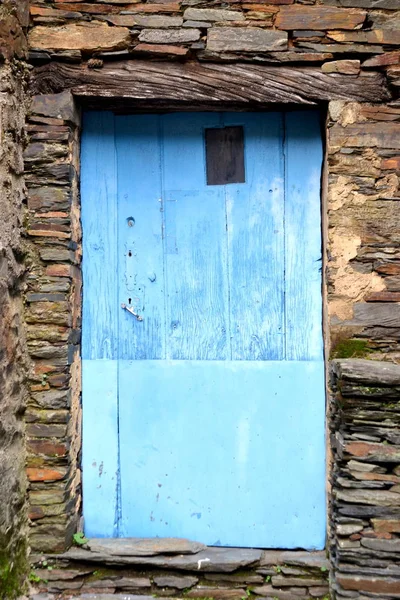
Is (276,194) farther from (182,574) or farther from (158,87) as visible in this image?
(182,574)

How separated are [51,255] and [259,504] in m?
1.50

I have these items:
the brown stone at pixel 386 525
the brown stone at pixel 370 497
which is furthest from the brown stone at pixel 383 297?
the brown stone at pixel 386 525

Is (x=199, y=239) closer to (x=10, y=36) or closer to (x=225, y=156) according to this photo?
(x=225, y=156)

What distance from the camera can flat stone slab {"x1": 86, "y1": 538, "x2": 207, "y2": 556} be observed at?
2559 millimetres

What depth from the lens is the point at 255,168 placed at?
8.79 ft

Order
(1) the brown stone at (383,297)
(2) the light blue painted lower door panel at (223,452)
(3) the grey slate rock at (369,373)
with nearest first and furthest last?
(3) the grey slate rock at (369,373) → (1) the brown stone at (383,297) → (2) the light blue painted lower door panel at (223,452)

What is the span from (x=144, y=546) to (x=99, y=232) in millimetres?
1477

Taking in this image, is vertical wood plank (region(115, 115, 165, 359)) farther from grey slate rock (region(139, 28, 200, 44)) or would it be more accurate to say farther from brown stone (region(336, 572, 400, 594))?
brown stone (region(336, 572, 400, 594))

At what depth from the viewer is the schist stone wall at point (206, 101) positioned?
249 centimetres

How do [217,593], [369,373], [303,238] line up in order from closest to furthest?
[369,373] → [217,593] → [303,238]

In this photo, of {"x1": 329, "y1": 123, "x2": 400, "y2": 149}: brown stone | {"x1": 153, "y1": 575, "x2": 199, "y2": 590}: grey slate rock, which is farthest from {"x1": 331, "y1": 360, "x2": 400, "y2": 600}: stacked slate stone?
{"x1": 329, "y1": 123, "x2": 400, "y2": 149}: brown stone

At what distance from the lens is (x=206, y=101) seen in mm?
2564

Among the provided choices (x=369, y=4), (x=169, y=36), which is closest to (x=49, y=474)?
(x=169, y=36)

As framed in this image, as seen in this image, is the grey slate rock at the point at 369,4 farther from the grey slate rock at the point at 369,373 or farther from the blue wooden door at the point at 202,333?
the grey slate rock at the point at 369,373
